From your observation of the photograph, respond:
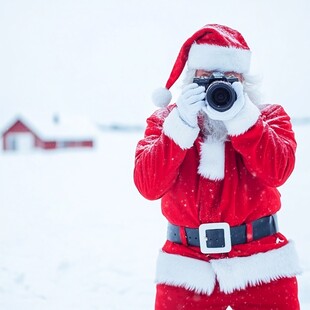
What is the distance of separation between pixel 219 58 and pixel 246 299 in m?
0.93

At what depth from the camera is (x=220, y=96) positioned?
1.38 m

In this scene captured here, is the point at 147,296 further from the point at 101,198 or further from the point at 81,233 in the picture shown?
the point at 101,198

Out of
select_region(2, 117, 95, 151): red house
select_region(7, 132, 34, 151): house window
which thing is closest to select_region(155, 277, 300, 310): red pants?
select_region(2, 117, 95, 151): red house

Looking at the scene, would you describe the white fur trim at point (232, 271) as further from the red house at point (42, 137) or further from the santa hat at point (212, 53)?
the red house at point (42, 137)

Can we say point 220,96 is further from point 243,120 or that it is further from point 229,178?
point 229,178

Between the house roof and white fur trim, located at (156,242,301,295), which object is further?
the house roof

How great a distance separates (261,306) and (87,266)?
2285 millimetres

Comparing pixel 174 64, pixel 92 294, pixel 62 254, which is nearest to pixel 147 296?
pixel 92 294

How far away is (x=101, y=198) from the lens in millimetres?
7164

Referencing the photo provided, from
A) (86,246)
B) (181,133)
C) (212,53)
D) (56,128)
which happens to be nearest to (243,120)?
(181,133)

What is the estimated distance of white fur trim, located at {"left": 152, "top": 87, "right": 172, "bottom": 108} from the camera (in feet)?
5.38

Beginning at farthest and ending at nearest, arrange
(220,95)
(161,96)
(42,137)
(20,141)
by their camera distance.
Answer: (20,141) < (42,137) < (161,96) < (220,95)

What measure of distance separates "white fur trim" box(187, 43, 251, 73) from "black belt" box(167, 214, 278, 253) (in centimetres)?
60

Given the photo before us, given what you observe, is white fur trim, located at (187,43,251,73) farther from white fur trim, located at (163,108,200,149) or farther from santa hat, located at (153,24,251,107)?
white fur trim, located at (163,108,200,149)
